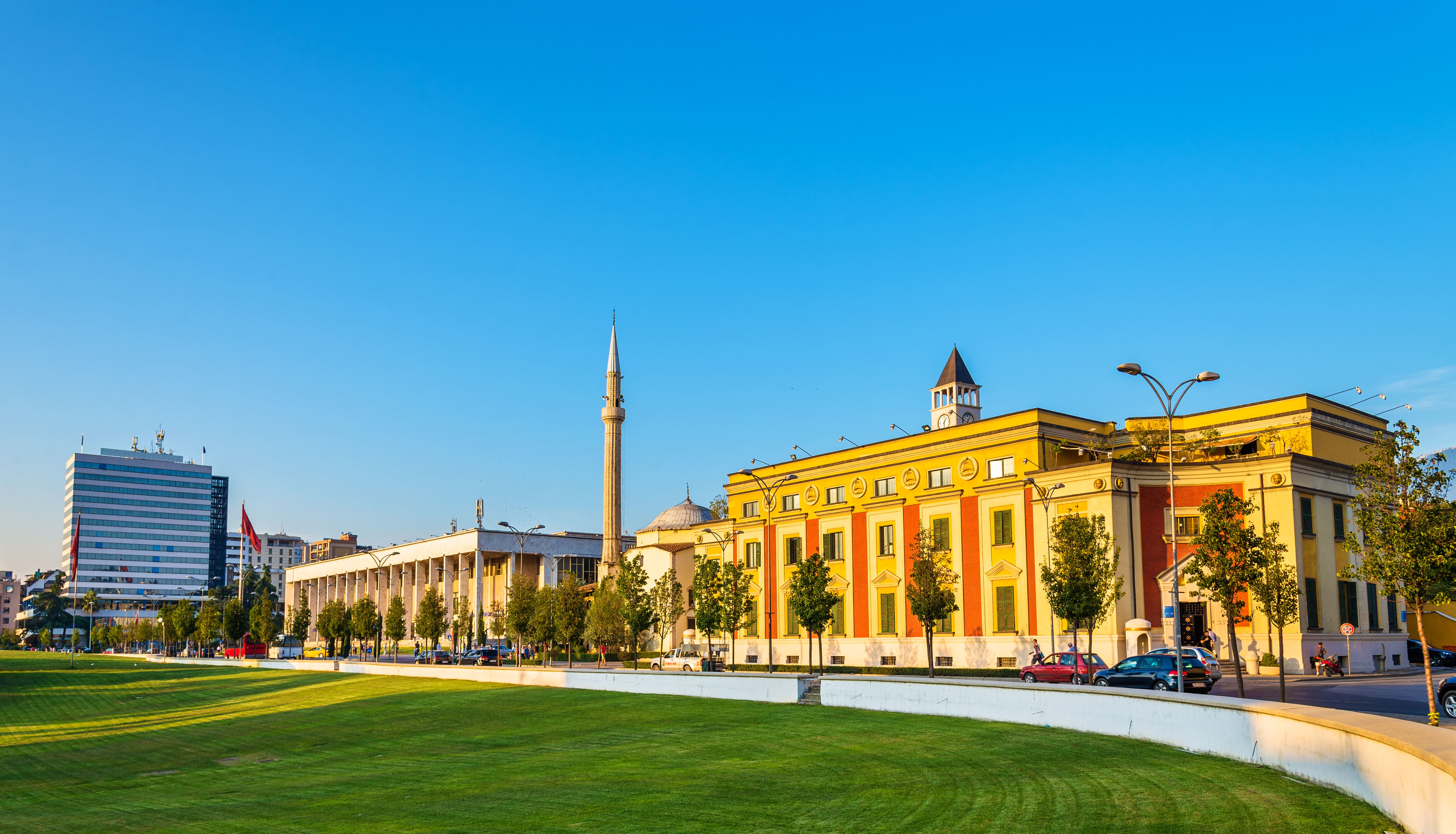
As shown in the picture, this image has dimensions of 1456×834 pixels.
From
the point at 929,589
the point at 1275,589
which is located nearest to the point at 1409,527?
the point at 1275,589

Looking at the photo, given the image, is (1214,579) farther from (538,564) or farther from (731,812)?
(538,564)

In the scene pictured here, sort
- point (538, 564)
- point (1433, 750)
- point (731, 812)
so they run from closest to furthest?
1. point (1433, 750)
2. point (731, 812)
3. point (538, 564)

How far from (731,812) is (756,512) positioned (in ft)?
215

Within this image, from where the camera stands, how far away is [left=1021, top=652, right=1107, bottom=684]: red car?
1747 inches

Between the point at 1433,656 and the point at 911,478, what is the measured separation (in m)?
31.2

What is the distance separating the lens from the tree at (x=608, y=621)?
76750 mm

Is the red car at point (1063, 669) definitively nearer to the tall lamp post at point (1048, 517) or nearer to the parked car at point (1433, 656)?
the tall lamp post at point (1048, 517)

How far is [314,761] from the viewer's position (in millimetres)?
29062

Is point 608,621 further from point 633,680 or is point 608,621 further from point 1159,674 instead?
point 1159,674

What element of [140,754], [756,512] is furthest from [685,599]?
[140,754]

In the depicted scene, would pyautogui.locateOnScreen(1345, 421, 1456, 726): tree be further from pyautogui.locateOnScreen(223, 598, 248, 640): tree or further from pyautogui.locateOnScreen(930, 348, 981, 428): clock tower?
pyautogui.locateOnScreen(223, 598, 248, 640): tree

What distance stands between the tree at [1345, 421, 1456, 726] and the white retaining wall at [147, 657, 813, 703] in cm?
1758

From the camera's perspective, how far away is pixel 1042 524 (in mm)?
59938

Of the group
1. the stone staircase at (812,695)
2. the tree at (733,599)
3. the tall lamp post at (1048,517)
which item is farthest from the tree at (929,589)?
the stone staircase at (812,695)
